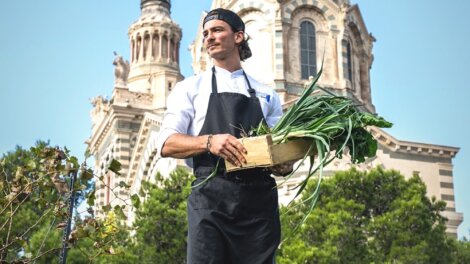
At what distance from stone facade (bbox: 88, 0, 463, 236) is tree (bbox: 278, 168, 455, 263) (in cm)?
384

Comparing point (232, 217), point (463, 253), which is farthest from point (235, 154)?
point (463, 253)

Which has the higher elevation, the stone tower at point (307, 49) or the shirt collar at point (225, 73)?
the stone tower at point (307, 49)

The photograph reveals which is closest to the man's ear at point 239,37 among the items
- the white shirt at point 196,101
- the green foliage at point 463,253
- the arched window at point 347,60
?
the white shirt at point 196,101

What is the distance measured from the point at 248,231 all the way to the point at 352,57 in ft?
105

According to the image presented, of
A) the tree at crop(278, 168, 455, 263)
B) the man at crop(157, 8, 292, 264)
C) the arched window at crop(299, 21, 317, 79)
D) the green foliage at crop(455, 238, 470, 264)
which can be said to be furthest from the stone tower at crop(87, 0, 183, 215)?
the man at crop(157, 8, 292, 264)

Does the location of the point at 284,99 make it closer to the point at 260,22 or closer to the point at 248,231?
the point at 260,22

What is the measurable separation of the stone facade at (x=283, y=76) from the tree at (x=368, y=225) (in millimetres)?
3837

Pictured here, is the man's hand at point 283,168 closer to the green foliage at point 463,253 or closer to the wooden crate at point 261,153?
the wooden crate at point 261,153

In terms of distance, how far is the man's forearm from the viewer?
173 inches

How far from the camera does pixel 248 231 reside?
448 centimetres

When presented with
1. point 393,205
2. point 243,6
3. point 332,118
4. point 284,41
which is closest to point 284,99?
point 284,41

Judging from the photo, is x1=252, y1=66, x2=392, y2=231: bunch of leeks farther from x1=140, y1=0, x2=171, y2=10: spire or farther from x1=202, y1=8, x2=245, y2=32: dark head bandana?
x1=140, y1=0, x2=171, y2=10: spire

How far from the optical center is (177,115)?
4.69 m

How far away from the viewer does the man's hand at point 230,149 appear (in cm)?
426
